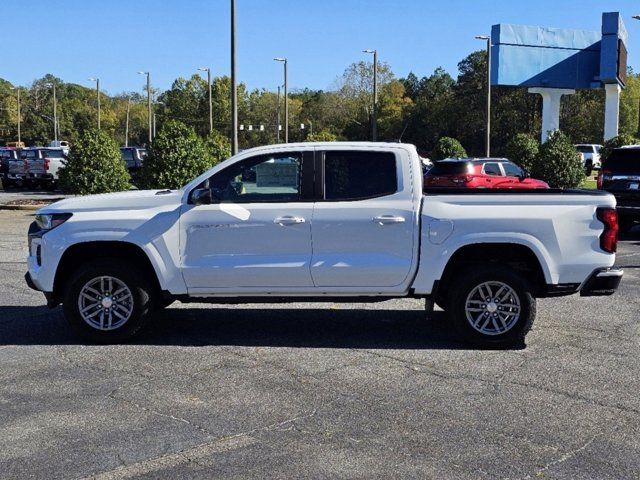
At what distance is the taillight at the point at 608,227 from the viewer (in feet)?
24.2

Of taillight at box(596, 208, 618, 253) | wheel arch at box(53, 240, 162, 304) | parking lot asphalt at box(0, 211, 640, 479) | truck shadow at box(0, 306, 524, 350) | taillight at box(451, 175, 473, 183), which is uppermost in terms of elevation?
taillight at box(451, 175, 473, 183)

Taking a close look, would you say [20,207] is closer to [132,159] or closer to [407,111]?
[132,159]

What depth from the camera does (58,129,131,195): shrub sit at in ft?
76.0

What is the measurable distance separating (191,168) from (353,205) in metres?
15.2

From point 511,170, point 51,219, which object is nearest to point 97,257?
point 51,219

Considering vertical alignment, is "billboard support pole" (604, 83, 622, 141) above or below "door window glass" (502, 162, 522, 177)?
above

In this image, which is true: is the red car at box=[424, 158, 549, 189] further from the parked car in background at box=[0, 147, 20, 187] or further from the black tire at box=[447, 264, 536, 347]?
the parked car in background at box=[0, 147, 20, 187]

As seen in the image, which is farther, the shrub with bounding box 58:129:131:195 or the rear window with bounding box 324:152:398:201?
the shrub with bounding box 58:129:131:195

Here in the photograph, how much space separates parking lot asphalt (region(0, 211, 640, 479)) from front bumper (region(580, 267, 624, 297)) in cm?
56

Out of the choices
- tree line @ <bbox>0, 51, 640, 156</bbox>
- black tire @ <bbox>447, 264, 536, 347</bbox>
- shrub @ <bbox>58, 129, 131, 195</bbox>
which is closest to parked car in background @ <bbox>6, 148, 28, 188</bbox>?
shrub @ <bbox>58, 129, 131, 195</bbox>

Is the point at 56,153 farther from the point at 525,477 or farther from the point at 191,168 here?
the point at 525,477

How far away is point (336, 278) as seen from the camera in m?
7.43

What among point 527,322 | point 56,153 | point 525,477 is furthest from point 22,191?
point 525,477

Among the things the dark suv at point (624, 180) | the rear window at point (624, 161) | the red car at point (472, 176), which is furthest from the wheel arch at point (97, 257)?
the red car at point (472, 176)
